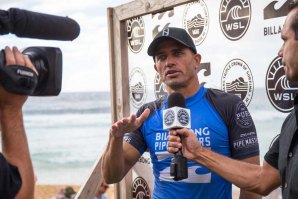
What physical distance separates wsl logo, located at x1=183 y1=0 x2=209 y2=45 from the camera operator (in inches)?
74.7

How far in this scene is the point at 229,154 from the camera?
2.26 meters

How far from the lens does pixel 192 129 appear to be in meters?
2.29

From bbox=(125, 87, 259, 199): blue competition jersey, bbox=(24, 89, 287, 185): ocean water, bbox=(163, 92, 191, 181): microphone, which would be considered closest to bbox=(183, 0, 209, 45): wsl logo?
bbox=(125, 87, 259, 199): blue competition jersey

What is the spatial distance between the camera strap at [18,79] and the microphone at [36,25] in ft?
0.31

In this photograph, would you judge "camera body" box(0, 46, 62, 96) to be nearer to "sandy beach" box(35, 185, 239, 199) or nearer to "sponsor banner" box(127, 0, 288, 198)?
"sponsor banner" box(127, 0, 288, 198)

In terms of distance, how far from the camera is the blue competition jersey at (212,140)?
2.22m

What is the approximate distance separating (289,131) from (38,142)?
22.9 meters

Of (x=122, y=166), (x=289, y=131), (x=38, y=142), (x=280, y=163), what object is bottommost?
(x=38, y=142)

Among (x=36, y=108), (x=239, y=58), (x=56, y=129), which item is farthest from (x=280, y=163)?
(x=36, y=108)

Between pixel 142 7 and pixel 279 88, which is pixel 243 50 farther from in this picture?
pixel 142 7

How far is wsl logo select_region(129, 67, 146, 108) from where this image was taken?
11.8ft

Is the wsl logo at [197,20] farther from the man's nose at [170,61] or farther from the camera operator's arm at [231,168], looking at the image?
the camera operator's arm at [231,168]

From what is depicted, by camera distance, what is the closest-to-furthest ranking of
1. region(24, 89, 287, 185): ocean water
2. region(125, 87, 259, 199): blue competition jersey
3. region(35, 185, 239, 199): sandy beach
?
region(125, 87, 259, 199): blue competition jersey < region(35, 185, 239, 199): sandy beach < region(24, 89, 287, 185): ocean water

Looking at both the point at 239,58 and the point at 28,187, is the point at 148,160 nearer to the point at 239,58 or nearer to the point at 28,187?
the point at 239,58
